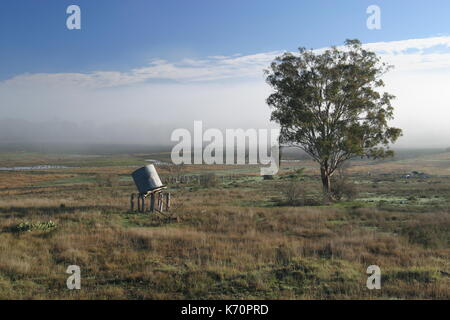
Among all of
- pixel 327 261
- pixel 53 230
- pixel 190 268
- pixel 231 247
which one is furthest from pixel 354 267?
pixel 53 230

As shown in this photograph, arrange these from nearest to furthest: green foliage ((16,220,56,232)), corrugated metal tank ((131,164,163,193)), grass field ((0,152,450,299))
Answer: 1. grass field ((0,152,450,299))
2. green foliage ((16,220,56,232))
3. corrugated metal tank ((131,164,163,193))

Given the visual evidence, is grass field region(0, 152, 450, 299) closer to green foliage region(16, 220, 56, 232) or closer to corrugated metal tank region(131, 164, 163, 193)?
green foliage region(16, 220, 56, 232)

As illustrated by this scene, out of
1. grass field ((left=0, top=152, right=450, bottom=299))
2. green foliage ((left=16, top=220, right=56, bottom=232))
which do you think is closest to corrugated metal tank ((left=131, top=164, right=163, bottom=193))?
grass field ((left=0, top=152, right=450, bottom=299))

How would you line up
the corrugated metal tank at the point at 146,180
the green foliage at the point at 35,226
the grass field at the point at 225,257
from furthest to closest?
1. the corrugated metal tank at the point at 146,180
2. the green foliage at the point at 35,226
3. the grass field at the point at 225,257

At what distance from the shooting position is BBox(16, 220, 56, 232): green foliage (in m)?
13.8

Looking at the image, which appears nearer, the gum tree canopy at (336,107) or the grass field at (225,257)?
the grass field at (225,257)

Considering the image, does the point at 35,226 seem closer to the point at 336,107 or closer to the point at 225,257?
the point at 225,257

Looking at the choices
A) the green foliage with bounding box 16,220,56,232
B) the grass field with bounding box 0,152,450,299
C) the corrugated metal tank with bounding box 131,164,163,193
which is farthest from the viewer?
the corrugated metal tank with bounding box 131,164,163,193

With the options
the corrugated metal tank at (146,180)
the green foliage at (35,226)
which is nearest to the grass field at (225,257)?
the green foliage at (35,226)

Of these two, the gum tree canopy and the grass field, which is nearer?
the grass field

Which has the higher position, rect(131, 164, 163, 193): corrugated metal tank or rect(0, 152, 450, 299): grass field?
rect(131, 164, 163, 193): corrugated metal tank

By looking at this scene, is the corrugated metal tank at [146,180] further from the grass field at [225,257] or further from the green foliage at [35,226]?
the green foliage at [35,226]

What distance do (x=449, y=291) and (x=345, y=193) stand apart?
1995cm

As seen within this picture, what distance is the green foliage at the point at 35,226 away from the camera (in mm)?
13755
